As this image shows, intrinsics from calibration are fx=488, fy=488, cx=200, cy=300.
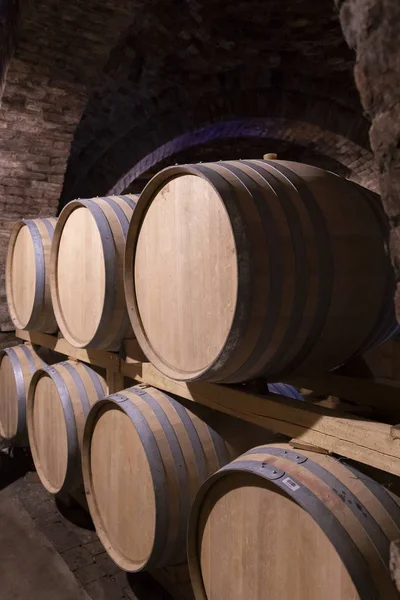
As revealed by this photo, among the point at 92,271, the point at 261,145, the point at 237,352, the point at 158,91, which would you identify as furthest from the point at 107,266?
the point at 261,145

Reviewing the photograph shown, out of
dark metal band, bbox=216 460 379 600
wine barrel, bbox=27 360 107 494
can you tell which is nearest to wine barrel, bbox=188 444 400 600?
dark metal band, bbox=216 460 379 600

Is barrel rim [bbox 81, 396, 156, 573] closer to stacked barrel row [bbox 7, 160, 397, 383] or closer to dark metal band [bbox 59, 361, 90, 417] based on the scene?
dark metal band [bbox 59, 361, 90, 417]

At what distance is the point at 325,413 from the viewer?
68.3 inches

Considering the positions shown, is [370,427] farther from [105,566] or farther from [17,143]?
[17,143]

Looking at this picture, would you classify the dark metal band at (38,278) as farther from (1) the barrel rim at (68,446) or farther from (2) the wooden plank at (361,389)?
(2) the wooden plank at (361,389)

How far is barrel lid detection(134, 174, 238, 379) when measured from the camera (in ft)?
5.85

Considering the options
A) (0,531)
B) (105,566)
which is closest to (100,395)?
(105,566)

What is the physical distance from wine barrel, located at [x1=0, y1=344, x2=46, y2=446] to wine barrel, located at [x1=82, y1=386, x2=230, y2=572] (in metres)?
1.48

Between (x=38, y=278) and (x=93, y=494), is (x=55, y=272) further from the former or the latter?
(x=93, y=494)

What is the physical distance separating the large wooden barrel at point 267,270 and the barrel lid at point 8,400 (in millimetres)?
2350

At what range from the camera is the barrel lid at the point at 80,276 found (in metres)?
2.68

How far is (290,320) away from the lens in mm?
1714

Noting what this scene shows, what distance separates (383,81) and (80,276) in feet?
6.91

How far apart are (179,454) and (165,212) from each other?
1085 mm
